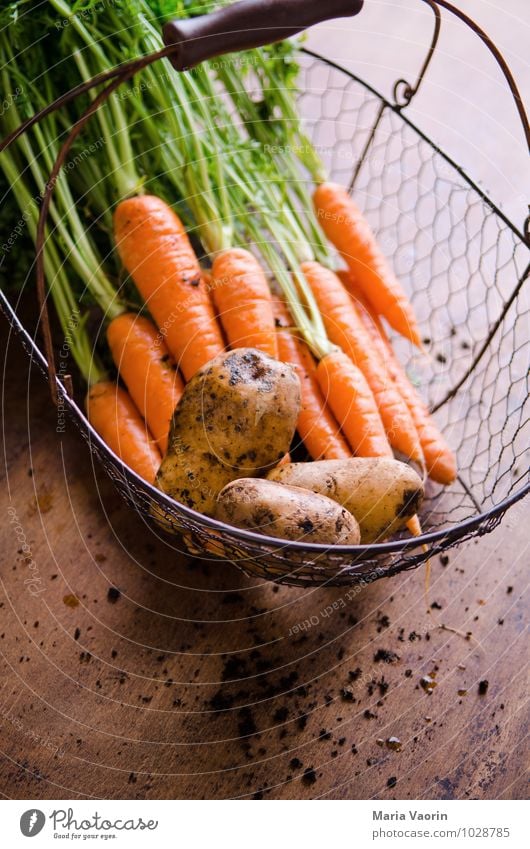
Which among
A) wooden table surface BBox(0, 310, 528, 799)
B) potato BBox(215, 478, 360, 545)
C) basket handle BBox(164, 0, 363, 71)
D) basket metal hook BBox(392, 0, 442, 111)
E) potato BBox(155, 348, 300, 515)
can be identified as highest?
basket metal hook BBox(392, 0, 442, 111)

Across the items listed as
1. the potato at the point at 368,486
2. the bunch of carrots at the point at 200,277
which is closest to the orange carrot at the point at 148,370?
the bunch of carrots at the point at 200,277

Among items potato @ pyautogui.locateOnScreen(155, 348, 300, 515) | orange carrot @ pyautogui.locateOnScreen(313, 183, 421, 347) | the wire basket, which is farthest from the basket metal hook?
potato @ pyautogui.locateOnScreen(155, 348, 300, 515)

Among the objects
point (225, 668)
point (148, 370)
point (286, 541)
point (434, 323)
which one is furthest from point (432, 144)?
point (225, 668)

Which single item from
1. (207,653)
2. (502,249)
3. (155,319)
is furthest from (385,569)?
(502,249)

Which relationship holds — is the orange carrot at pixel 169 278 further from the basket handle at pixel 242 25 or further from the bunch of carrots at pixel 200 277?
the basket handle at pixel 242 25

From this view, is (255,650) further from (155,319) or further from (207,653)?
(155,319)

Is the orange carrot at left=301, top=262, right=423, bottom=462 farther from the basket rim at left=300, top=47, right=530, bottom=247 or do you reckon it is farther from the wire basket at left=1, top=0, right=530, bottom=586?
the basket rim at left=300, top=47, right=530, bottom=247
